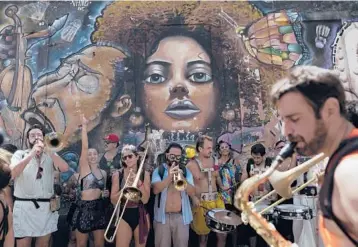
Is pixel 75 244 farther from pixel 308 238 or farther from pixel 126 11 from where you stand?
pixel 126 11

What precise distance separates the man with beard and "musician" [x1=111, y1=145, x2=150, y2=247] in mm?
983

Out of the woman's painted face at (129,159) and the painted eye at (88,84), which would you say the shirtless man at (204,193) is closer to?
the woman's painted face at (129,159)

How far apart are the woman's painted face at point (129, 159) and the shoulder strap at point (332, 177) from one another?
15.0ft

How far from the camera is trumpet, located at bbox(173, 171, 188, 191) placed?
631cm

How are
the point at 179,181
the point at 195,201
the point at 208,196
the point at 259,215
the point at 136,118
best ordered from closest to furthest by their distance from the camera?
the point at 259,215, the point at 179,181, the point at 195,201, the point at 208,196, the point at 136,118

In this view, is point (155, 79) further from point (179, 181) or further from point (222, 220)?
point (222, 220)

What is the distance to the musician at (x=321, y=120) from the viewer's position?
6.30 ft

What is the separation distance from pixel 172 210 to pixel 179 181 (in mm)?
507

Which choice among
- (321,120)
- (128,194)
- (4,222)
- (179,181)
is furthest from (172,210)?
(321,120)

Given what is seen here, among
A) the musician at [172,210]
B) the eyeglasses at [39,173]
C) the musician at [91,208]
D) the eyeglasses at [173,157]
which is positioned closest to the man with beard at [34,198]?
the eyeglasses at [39,173]

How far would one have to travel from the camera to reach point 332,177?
189 centimetres

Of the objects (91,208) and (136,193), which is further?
(91,208)

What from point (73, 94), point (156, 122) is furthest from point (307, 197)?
point (73, 94)

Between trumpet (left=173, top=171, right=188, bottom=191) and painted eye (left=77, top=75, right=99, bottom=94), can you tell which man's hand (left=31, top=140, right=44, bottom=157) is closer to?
trumpet (left=173, top=171, right=188, bottom=191)
